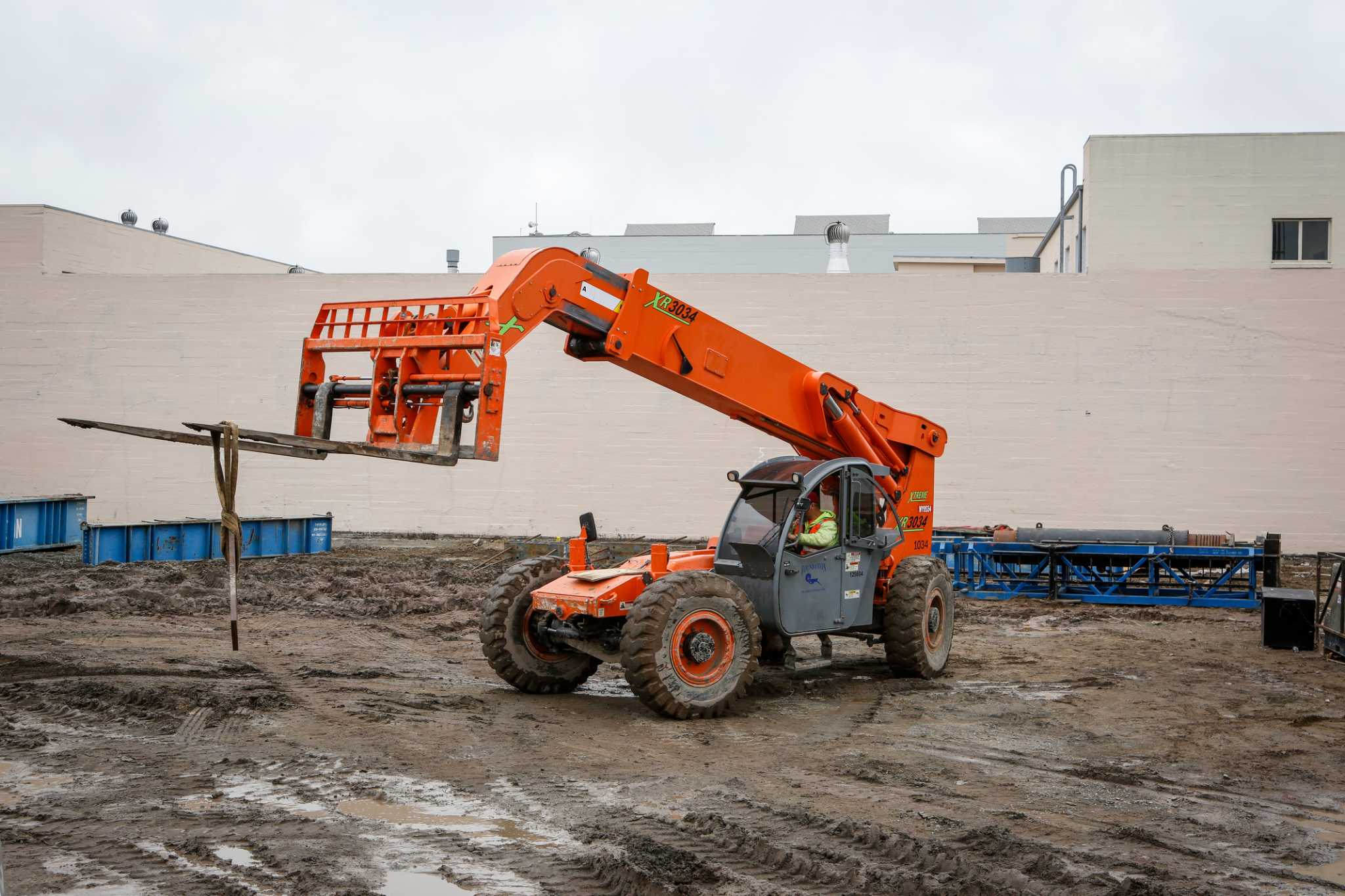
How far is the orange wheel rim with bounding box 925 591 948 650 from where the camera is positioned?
1125 cm

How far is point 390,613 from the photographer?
1553cm

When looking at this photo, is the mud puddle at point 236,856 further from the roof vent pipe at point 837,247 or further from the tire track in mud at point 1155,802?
the roof vent pipe at point 837,247

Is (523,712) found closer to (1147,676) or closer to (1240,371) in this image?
(1147,676)

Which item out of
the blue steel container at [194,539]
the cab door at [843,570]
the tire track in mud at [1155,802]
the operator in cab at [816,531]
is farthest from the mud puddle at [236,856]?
the blue steel container at [194,539]

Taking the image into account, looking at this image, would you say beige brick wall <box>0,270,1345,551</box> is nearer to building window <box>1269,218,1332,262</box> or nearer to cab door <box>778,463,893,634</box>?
building window <box>1269,218,1332,262</box>

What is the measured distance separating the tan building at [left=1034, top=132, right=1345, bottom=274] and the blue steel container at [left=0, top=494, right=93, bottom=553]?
21511 mm

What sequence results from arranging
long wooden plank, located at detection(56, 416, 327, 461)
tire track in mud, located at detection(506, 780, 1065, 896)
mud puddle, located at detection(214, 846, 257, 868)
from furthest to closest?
long wooden plank, located at detection(56, 416, 327, 461) < mud puddle, located at detection(214, 846, 257, 868) < tire track in mud, located at detection(506, 780, 1065, 896)

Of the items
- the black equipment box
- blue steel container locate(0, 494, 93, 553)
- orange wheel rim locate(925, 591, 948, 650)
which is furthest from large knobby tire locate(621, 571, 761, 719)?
blue steel container locate(0, 494, 93, 553)

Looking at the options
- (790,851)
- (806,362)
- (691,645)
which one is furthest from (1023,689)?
(806,362)

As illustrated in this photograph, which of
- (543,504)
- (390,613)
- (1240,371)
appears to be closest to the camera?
(390,613)

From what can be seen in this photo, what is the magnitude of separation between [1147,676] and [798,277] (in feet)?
45.8

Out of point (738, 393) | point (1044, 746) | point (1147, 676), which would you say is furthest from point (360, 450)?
point (1147, 676)

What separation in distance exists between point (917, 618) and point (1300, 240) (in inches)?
773

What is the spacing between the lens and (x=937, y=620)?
37.3 feet
